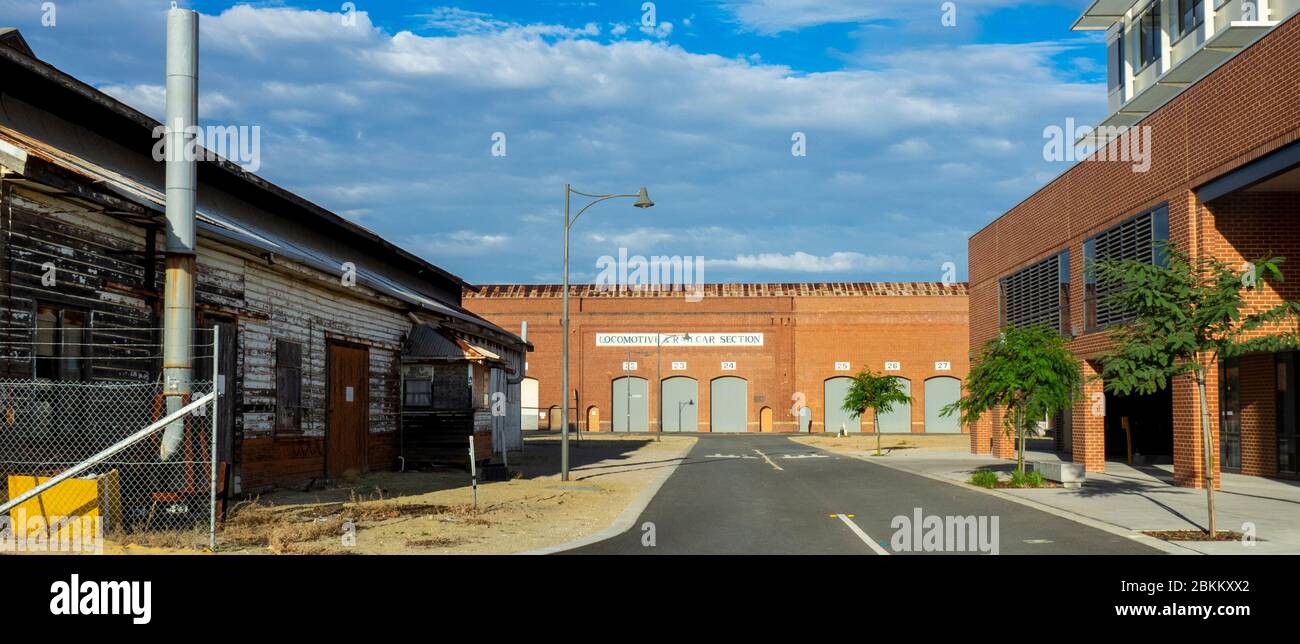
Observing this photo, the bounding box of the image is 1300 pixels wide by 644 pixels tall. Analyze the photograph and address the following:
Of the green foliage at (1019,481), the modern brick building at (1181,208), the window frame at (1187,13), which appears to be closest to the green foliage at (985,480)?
the green foliage at (1019,481)

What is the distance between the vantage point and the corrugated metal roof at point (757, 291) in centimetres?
8062

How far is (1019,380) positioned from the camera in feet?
77.6

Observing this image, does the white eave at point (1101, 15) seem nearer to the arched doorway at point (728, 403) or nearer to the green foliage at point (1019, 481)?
the green foliage at point (1019, 481)

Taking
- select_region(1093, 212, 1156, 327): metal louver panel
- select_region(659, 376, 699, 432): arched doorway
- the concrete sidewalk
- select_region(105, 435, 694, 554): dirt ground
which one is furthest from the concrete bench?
select_region(659, 376, 699, 432): arched doorway

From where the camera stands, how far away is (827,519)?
667 inches

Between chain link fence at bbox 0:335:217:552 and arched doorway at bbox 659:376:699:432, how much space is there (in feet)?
211

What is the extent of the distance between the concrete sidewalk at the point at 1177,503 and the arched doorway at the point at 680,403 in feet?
163

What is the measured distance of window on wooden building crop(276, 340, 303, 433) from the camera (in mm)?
21562

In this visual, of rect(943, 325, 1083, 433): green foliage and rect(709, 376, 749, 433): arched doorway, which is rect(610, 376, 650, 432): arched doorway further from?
rect(943, 325, 1083, 433): green foliage

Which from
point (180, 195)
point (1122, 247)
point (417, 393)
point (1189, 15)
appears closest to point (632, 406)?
point (417, 393)
